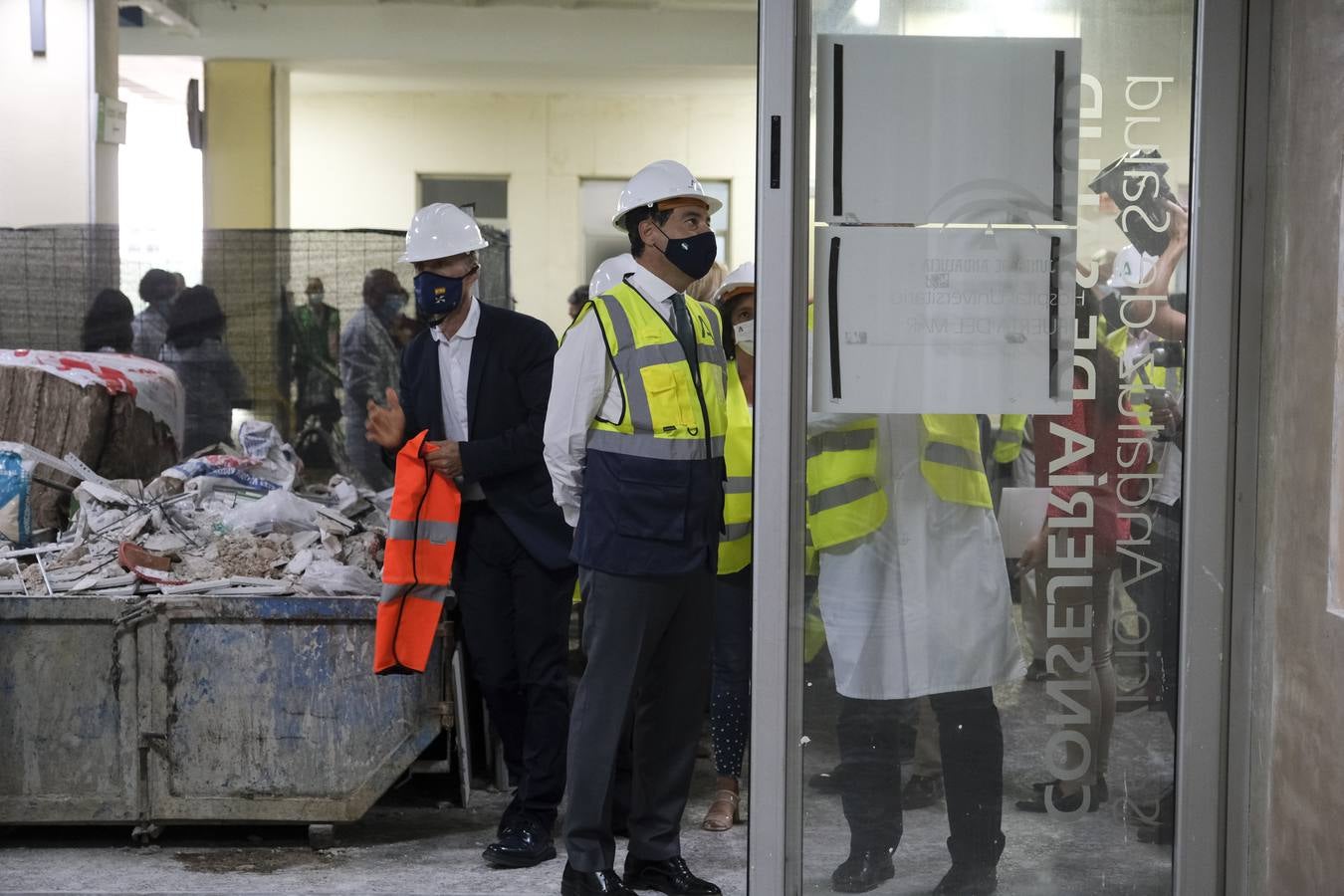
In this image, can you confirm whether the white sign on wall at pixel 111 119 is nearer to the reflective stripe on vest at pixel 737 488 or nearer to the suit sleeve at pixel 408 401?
the suit sleeve at pixel 408 401

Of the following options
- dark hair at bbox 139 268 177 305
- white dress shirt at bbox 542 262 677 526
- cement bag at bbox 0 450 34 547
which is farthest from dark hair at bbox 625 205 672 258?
dark hair at bbox 139 268 177 305

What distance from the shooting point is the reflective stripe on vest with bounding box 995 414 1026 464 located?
3.43m

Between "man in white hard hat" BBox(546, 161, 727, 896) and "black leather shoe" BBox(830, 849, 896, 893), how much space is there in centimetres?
75

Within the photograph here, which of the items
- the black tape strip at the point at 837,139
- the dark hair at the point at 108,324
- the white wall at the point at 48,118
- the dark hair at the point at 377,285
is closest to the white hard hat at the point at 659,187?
the black tape strip at the point at 837,139

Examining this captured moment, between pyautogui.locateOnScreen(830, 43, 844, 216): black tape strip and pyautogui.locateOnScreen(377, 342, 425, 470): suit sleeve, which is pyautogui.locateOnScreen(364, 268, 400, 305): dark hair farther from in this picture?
pyautogui.locateOnScreen(830, 43, 844, 216): black tape strip

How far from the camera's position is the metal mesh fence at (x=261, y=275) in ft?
25.0

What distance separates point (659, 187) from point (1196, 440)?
155 cm

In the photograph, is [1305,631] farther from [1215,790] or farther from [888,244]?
[888,244]

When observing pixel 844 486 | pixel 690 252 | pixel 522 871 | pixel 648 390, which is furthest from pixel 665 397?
pixel 522 871

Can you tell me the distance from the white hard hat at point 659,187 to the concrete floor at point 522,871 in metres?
1.41

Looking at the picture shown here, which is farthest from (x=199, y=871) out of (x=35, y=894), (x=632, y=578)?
(x=632, y=578)

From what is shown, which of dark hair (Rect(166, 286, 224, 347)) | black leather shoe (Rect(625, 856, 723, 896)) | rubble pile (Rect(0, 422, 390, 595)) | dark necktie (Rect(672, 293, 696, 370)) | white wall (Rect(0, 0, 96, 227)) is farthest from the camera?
white wall (Rect(0, 0, 96, 227))

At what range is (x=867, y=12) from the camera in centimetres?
336

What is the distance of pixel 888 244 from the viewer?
3383mm
